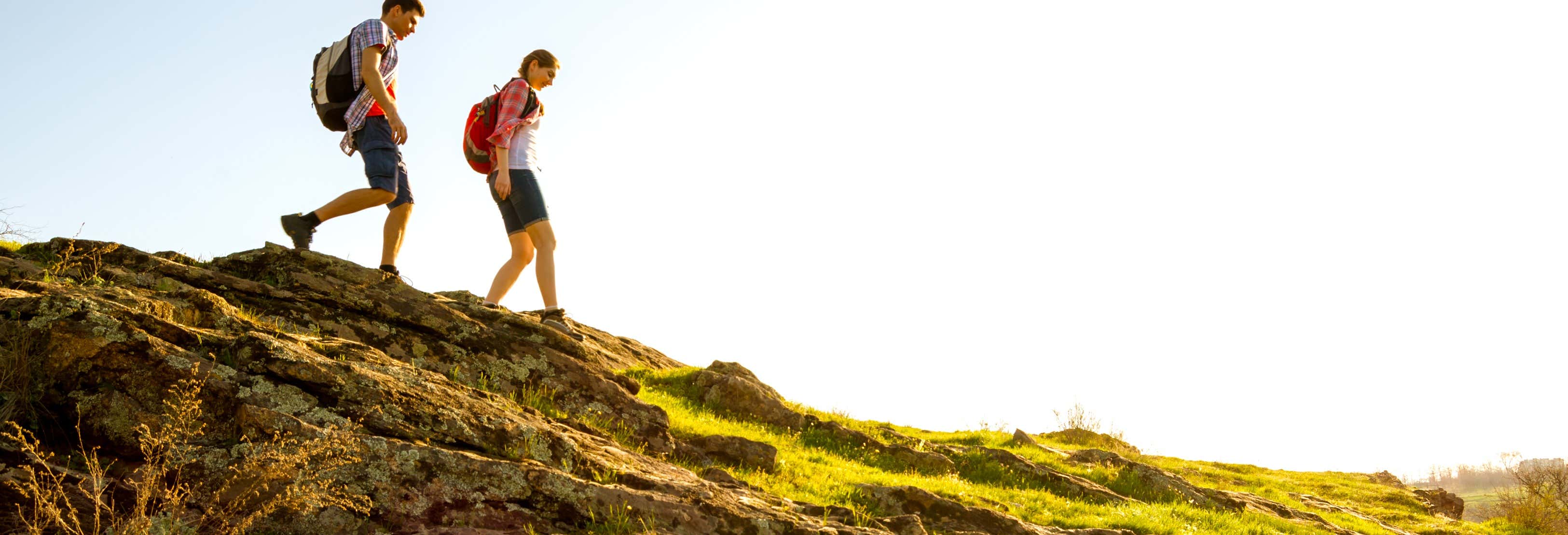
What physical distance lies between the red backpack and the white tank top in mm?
214

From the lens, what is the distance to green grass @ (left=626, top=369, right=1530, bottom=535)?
8055 mm

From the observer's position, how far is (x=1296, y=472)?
2062 cm

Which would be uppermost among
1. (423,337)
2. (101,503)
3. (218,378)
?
(423,337)

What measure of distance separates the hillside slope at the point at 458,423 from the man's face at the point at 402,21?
249 centimetres

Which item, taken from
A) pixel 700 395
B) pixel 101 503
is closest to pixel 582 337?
pixel 700 395

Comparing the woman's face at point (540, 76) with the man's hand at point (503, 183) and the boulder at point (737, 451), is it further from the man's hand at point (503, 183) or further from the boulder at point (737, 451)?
the boulder at point (737, 451)

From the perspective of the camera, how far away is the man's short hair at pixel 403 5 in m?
9.00

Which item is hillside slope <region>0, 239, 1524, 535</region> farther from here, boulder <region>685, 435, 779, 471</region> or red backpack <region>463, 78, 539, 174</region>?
red backpack <region>463, 78, 539, 174</region>

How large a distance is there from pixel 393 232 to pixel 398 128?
1209 millimetres

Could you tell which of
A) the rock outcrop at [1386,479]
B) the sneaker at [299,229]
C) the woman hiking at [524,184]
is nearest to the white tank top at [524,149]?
the woman hiking at [524,184]

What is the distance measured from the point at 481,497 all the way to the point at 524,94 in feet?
19.0

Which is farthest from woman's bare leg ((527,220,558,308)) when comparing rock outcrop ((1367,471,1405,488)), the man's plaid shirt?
rock outcrop ((1367,471,1405,488))

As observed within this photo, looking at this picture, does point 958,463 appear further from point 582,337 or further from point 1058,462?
point 582,337

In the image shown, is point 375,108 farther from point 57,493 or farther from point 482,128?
point 57,493
